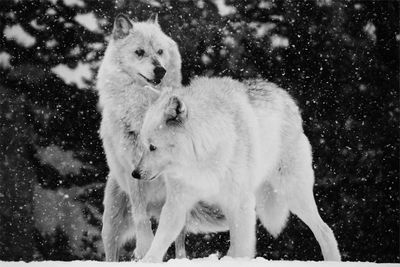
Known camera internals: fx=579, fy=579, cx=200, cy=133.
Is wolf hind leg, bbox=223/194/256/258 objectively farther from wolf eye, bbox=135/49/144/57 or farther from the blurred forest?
the blurred forest

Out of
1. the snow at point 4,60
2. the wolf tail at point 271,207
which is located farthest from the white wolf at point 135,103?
the snow at point 4,60

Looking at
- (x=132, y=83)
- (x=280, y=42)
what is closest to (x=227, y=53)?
(x=280, y=42)

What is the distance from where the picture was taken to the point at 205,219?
15.1 feet

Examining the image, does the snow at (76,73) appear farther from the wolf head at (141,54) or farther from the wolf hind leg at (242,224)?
the wolf hind leg at (242,224)

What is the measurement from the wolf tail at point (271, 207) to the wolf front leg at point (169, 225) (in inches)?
41.9

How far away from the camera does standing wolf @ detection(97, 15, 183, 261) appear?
14.5 feet

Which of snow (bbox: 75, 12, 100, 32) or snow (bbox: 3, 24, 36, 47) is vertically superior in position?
snow (bbox: 75, 12, 100, 32)

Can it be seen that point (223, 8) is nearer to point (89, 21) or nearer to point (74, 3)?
point (89, 21)

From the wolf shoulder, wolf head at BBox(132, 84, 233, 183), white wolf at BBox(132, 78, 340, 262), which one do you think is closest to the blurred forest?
the wolf shoulder

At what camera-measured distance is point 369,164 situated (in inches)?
260

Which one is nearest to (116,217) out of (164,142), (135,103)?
(135,103)

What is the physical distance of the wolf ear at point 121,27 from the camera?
4.57m

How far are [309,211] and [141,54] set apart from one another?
1.94 meters

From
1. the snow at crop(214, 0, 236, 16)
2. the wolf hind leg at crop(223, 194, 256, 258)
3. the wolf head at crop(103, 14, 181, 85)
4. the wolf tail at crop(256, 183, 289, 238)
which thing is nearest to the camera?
the wolf hind leg at crop(223, 194, 256, 258)
